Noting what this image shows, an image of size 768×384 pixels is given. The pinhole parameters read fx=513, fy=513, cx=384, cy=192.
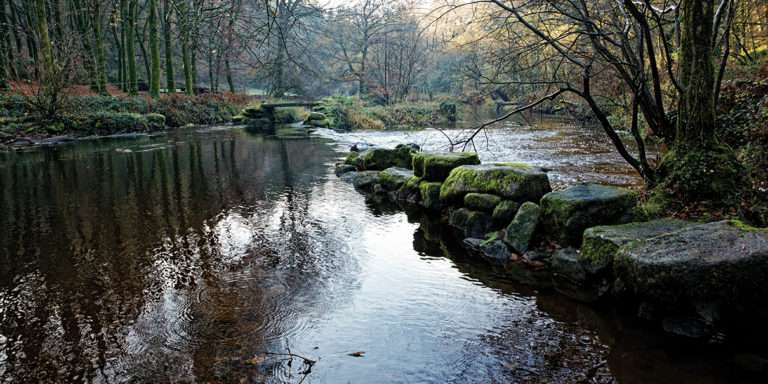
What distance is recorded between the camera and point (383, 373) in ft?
13.4

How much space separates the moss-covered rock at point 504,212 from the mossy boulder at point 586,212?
0.83m

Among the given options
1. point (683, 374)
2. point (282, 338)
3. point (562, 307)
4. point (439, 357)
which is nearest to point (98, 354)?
point (282, 338)

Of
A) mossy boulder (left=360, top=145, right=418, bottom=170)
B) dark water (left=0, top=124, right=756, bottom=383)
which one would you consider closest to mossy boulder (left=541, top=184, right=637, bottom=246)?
dark water (left=0, top=124, right=756, bottom=383)

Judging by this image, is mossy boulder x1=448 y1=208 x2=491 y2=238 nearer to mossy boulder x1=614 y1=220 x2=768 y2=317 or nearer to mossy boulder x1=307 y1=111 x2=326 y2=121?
mossy boulder x1=614 y1=220 x2=768 y2=317

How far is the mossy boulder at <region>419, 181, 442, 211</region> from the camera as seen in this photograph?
9.30m

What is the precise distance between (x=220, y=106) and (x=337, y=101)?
25.1ft

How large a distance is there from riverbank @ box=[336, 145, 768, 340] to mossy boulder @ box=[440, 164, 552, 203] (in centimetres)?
2

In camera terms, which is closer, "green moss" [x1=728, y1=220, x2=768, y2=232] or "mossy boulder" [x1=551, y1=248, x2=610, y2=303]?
"green moss" [x1=728, y1=220, x2=768, y2=232]

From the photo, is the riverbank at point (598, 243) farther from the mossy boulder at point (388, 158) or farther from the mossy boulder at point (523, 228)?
the mossy boulder at point (388, 158)

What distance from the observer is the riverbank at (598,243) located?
427 cm

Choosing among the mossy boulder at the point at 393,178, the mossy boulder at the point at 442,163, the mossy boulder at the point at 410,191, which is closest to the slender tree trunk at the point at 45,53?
the mossy boulder at the point at 393,178

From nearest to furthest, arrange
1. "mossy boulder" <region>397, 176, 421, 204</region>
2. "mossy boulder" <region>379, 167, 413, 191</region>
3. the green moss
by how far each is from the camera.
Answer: the green moss
"mossy boulder" <region>397, 176, 421, 204</region>
"mossy boulder" <region>379, 167, 413, 191</region>

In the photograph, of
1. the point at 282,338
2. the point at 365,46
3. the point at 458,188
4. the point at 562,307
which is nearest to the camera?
the point at 282,338

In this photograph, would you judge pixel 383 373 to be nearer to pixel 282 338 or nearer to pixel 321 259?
pixel 282 338
